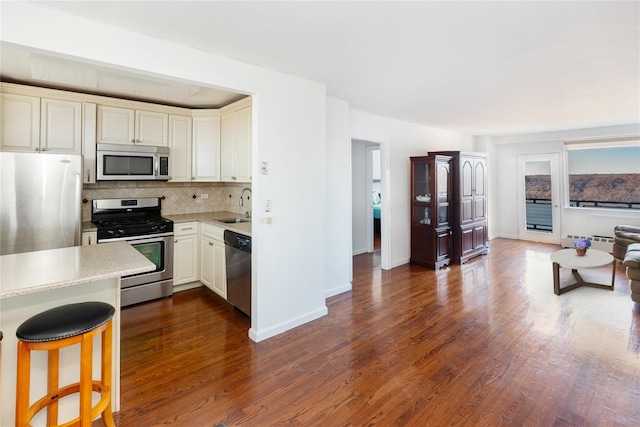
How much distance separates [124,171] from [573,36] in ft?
14.5

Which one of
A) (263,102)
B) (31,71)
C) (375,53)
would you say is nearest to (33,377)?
(263,102)

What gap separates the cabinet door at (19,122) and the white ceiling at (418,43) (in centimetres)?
30

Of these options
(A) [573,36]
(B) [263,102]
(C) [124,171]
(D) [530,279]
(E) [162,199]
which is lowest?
(D) [530,279]

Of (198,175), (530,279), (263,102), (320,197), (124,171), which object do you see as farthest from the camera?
(530,279)

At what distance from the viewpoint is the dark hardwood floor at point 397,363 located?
1.96 metres

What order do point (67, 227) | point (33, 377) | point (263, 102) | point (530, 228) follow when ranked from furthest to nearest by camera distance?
point (530, 228)
point (67, 227)
point (263, 102)
point (33, 377)

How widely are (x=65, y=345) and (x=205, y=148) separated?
3101mm

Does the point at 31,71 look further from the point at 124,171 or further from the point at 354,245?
A: the point at 354,245

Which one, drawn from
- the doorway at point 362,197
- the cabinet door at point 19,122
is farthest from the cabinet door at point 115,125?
the doorway at point 362,197

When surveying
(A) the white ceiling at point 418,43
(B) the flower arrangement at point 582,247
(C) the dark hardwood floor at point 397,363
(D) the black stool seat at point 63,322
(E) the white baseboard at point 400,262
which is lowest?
(C) the dark hardwood floor at point 397,363

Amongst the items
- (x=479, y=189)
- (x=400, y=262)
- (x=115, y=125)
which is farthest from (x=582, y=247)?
(x=115, y=125)

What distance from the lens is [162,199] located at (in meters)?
4.29

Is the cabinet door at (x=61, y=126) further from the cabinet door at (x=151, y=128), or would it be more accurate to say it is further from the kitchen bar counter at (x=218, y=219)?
the kitchen bar counter at (x=218, y=219)

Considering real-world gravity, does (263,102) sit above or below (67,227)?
above
